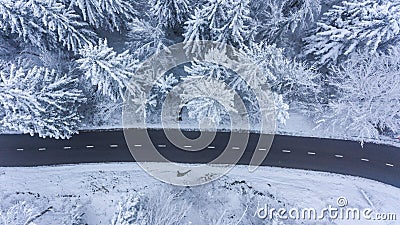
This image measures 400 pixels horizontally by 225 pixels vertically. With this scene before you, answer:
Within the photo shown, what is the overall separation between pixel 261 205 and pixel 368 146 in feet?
30.4

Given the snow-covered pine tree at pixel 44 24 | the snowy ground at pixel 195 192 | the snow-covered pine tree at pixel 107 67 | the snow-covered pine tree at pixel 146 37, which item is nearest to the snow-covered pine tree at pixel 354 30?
the snowy ground at pixel 195 192

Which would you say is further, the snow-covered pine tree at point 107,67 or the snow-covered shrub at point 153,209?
the snow-covered shrub at point 153,209

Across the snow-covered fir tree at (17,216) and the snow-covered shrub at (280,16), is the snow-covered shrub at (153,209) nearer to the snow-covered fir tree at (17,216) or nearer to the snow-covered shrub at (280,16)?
the snow-covered fir tree at (17,216)

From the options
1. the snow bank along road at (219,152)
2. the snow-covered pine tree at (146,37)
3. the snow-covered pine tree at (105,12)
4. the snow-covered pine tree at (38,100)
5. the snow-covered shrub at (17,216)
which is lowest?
the snow-covered shrub at (17,216)

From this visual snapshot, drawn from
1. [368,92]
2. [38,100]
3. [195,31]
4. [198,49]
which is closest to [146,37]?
[195,31]

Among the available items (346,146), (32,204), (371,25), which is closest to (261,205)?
(346,146)

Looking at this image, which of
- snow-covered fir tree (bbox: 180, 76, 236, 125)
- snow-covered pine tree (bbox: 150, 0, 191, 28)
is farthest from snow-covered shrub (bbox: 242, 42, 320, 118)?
snow-covered pine tree (bbox: 150, 0, 191, 28)

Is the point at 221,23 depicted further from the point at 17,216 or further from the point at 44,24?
the point at 17,216

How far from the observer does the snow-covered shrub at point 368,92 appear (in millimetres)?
21844

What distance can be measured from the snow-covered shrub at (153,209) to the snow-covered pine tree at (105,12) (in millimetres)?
11237

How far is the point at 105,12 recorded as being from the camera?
2145 cm

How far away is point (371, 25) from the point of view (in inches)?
808

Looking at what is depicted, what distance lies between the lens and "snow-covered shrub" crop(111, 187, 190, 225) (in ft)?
61.5

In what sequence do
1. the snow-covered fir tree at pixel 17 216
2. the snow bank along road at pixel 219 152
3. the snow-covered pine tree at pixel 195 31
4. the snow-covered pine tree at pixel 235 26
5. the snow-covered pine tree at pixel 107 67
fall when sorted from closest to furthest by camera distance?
the snow-covered pine tree at pixel 107 67
the snow-covered fir tree at pixel 17 216
the snow-covered pine tree at pixel 235 26
the snow-covered pine tree at pixel 195 31
the snow bank along road at pixel 219 152
